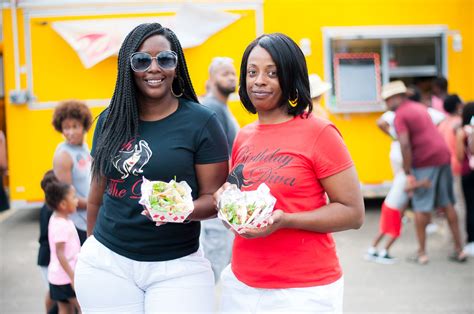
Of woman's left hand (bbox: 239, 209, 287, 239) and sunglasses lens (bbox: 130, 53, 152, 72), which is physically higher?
sunglasses lens (bbox: 130, 53, 152, 72)

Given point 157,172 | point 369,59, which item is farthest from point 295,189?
point 369,59

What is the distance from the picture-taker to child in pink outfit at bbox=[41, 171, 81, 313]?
174 inches

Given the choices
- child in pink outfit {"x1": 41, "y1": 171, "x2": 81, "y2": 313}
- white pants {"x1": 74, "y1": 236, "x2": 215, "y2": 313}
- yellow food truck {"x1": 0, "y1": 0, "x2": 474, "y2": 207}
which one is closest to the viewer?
white pants {"x1": 74, "y1": 236, "x2": 215, "y2": 313}

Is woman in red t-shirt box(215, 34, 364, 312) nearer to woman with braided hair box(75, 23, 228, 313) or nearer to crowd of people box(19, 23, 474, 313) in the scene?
crowd of people box(19, 23, 474, 313)

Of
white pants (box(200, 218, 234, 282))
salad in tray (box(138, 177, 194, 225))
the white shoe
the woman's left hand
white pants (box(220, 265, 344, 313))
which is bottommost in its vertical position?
the white shoe

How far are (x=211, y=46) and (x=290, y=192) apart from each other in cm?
711

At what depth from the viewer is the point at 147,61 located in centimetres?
296

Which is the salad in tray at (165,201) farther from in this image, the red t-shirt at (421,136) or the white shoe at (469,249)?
the white shoe at (469,249)

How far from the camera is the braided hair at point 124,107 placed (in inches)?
117

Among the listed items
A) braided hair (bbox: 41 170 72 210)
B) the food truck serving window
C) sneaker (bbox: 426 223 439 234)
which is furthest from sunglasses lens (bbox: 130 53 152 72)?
the food truck serving window

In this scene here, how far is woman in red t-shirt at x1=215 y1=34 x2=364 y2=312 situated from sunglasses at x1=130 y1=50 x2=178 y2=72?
38 cm

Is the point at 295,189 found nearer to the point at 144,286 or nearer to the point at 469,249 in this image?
the point at 144,286

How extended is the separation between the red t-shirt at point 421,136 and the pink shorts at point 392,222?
622 millimetres

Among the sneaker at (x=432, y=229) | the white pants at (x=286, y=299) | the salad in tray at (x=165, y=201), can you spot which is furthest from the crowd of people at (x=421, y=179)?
the salad in tray at (x=165, y=201)
